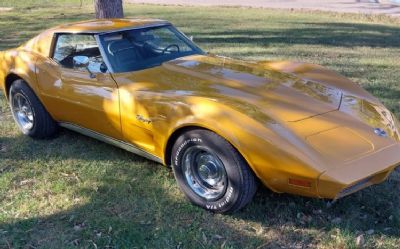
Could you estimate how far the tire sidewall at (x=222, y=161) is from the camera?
3.40 metres

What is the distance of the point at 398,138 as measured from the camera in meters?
3.60

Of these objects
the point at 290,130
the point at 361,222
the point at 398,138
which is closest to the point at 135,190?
the point at 290,130

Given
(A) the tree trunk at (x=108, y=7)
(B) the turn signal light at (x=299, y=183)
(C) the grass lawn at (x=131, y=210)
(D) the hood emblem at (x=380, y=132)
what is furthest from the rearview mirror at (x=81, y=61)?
(A) the tree trunk at (x=108, y=7)

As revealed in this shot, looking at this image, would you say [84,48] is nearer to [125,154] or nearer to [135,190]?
[125,154]

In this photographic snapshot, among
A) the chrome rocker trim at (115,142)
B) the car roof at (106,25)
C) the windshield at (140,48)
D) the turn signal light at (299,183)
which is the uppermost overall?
the car roof at (106,25)

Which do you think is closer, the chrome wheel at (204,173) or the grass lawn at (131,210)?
the grass lawn at (131,210)

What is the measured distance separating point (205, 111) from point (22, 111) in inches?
111

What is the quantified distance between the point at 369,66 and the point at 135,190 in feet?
19.5

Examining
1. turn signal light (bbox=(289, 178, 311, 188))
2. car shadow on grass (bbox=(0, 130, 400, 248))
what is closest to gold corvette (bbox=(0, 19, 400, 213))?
turn signal light (bbox=(289, 178, 311, 188))

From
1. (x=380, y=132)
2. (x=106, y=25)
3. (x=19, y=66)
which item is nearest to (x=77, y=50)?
(x=106, y=25)

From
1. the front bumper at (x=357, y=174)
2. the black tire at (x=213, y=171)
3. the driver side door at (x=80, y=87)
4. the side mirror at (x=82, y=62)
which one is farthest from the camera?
the side mirror at (x=82, y=62)

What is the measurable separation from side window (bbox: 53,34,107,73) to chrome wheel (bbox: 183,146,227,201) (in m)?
1.29

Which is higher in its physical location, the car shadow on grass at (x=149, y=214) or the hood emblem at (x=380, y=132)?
the hood emblem at (x=380, y=132)

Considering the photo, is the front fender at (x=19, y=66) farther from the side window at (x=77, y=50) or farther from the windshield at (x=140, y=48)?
the windshield at (x=140, y=48)
